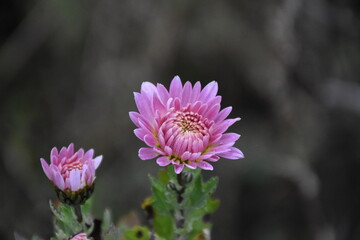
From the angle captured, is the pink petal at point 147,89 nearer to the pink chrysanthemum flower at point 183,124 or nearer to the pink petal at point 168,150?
the pink chrysanthemum flower at point 183,124

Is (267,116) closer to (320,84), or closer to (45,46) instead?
(320,84)

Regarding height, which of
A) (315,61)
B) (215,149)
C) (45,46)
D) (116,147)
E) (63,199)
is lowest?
(63,199)

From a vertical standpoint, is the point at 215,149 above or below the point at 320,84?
below

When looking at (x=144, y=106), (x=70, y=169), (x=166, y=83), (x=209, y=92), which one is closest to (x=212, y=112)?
(x=209, y=92)

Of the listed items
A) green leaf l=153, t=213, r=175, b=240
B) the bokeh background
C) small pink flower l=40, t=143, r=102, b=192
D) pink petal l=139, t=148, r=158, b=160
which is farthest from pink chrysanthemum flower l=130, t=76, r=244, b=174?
the bokeh background

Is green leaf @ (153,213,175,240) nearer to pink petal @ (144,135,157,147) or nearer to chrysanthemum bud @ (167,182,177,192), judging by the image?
chrysanthemum bud @ (167,182,177,192)

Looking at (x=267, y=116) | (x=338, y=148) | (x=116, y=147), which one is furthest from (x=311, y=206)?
(x=116, y=147)

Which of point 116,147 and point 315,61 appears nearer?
point 315,61
